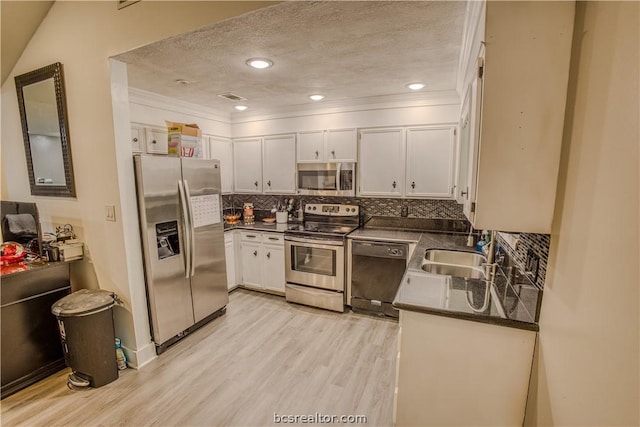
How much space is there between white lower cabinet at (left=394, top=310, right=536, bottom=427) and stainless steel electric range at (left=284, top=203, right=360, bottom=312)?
167 centimetres

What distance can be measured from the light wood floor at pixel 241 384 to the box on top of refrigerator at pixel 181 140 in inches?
69.3

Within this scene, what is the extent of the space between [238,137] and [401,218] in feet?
8.34

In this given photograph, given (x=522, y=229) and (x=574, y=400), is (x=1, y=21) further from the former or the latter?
(x=574, y=400)

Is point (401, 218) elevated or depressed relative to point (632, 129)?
depressed

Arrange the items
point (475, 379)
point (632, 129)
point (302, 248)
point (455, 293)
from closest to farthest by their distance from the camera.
A: point (632, 129)
point (475, 379)
point (455, 293)
point (302, 248)

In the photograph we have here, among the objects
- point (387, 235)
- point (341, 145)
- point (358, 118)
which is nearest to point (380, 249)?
point (387, 235)

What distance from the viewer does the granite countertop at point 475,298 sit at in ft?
4.43

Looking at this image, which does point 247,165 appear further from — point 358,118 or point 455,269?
point 455,269

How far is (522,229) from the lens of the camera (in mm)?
1204

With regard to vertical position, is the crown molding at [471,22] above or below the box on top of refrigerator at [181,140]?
above

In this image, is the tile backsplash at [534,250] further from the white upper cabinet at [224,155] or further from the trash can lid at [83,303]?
the white upper cabinet at [224,155]

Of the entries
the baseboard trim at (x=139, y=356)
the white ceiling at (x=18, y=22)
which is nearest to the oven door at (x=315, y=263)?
the baseboard trim at (x=139, y=356)

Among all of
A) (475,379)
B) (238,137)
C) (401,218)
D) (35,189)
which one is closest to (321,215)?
(401,218)
